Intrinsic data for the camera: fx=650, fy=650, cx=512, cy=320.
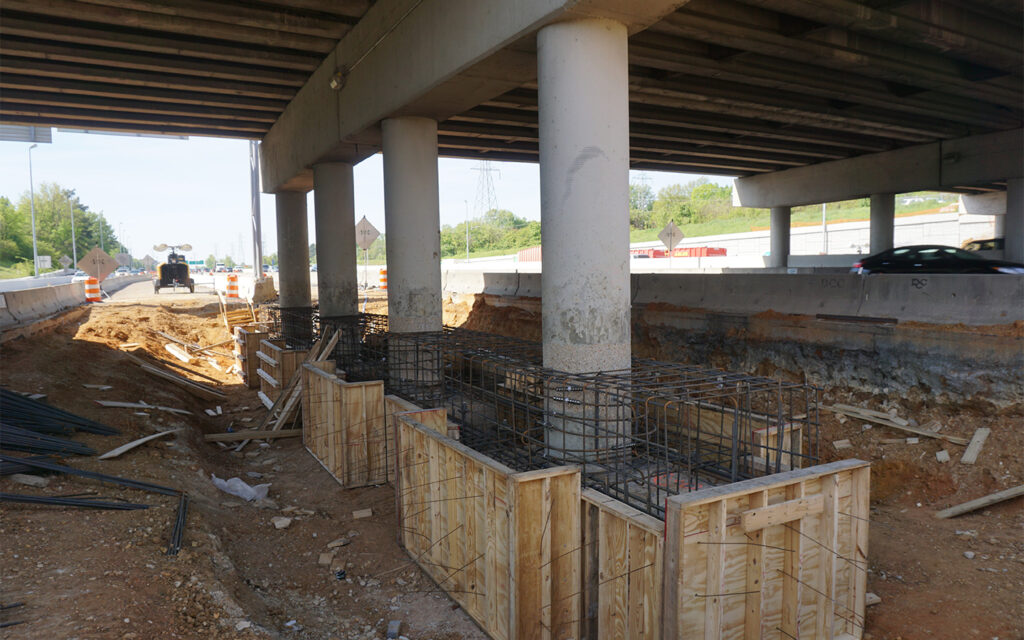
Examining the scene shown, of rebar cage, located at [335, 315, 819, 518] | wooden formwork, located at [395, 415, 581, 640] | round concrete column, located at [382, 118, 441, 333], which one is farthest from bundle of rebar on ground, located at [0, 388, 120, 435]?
wooden formwork, located at [395, 415, 581, 640]

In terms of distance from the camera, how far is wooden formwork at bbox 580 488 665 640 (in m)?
4.62

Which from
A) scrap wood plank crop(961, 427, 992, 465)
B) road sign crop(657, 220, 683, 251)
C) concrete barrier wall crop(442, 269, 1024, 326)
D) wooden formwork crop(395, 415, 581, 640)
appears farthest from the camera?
road sign crop(657, 220, 683, 251)

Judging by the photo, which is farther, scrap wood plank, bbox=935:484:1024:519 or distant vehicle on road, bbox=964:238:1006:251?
distant vehicle on road, bbox=964:238:1006:251

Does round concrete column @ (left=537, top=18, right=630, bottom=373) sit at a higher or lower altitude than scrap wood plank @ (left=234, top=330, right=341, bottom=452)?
higher

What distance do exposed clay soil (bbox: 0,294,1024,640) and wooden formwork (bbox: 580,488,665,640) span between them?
1222mm

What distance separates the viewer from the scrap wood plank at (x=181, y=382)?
14836 mm

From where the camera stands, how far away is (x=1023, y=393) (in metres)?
8.84

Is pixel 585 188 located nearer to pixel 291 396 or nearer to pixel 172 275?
pixel 291 396

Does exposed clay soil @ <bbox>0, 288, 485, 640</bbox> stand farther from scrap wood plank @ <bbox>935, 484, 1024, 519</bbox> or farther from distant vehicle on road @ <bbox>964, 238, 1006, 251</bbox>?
distant vehicle on road @ <bbox>964, 238, 1006, 251</bbox>

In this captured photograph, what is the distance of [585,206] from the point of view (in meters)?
6.96

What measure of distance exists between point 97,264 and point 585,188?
22882mm

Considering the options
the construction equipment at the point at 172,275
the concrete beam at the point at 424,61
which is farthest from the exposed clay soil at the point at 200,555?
the construction equipment at the point at 172,275

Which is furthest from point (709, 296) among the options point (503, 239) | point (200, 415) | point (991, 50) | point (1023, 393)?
point (503, 239)

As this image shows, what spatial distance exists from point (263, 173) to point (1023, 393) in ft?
63.5
